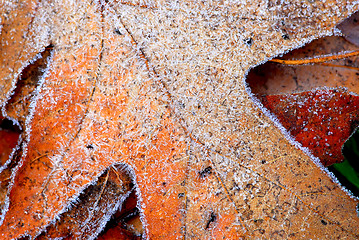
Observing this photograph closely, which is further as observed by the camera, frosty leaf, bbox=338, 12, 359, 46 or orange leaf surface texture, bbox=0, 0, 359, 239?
frosty leaf, bbox=338, 12, 359, 46

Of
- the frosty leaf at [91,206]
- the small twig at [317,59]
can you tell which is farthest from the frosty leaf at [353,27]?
the frosty leaf at [91,206]

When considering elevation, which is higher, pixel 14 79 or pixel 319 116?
pixel 319 116

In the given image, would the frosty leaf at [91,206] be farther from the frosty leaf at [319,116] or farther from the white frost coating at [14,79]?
the frosty leaf at [319,116]

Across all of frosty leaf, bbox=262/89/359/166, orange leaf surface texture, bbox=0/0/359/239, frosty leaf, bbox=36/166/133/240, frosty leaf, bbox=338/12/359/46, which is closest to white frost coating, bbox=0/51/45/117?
orange leaf surface texture, bbox=0/0/359/239

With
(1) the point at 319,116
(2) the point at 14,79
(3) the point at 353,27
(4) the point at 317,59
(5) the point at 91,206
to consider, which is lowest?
(5) the point at 91,206

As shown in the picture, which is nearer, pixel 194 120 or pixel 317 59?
pixel 194 120

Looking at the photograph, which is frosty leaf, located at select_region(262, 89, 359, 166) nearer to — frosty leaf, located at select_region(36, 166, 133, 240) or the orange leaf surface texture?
the orange leaf surface texture

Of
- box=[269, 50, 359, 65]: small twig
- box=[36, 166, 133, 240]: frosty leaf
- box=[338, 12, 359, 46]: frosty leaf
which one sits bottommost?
box=[36, 166, 133, 240]: frosty leaf

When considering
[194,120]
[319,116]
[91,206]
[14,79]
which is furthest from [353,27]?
[14,79]

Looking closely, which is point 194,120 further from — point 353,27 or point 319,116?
point 353,27

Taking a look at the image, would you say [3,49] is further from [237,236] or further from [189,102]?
[237,236]
